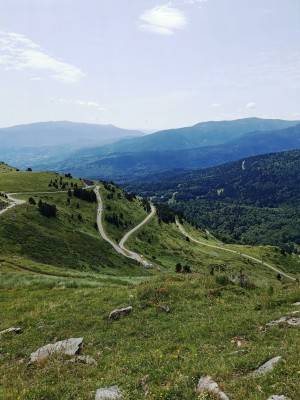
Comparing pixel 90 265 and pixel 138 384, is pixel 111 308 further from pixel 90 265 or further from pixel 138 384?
pixel 90 265

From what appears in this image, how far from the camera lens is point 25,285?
33.8 metres

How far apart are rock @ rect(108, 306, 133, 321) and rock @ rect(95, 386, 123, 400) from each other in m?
8.80

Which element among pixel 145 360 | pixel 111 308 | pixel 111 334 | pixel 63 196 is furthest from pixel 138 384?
pixel 63 196

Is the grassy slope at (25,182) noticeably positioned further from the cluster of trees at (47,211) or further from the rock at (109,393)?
the rock at (109,393)

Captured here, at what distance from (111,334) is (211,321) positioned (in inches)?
221

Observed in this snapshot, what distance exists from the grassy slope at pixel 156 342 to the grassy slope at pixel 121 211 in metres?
89.7

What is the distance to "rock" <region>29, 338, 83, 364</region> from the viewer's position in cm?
1634

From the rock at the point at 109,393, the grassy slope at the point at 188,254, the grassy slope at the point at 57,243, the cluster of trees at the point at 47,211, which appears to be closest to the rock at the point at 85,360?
the rock at the point at 109,393

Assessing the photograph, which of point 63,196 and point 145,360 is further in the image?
point 63,196

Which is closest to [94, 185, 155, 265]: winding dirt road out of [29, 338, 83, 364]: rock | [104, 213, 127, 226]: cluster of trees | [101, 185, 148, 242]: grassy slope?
[101, 185, 148, 242]: grassy slope

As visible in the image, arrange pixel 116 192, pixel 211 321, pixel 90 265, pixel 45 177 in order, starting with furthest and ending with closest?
pixel 116 192 → pixel 45 177 → pixel 90 265 → pixel 211 321

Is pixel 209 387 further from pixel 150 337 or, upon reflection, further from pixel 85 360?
pixel 150 337

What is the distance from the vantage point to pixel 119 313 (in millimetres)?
21469

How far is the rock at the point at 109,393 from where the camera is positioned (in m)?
11.6
